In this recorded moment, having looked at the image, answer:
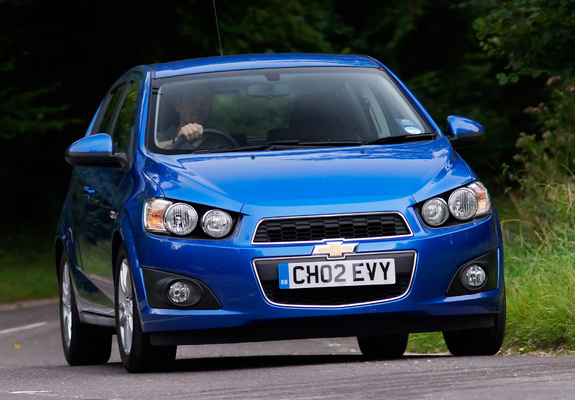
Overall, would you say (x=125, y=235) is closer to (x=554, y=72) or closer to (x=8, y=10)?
(x=554, y=72)

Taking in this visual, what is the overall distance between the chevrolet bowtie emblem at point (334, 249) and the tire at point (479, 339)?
3.17ft

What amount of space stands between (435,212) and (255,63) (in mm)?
1911

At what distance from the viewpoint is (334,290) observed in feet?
21.2

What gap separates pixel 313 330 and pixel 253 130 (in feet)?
4.81

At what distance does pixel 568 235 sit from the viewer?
10.7 metres

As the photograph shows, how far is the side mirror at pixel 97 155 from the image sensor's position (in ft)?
23.9

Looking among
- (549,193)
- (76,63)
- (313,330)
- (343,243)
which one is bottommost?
(76,63)

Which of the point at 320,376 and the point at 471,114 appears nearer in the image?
the point at 320,376

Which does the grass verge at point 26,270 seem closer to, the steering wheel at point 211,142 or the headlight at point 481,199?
the steering wheel at point 211,142

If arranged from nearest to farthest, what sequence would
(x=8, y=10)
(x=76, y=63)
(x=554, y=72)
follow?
1. (x=554, y=72)
2. (x=8, y=10)
3. (x=76, y=63)

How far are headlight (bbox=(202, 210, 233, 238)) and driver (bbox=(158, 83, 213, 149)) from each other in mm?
907

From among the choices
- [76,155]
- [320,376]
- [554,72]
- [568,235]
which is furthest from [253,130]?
[554,72]

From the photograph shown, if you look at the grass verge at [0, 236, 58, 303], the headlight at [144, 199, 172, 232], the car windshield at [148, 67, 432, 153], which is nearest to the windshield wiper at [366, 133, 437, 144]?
the car windshield at [148, 67, 432, 153]

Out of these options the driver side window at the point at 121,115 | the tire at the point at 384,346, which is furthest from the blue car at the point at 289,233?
the tire at the point at 384,346
